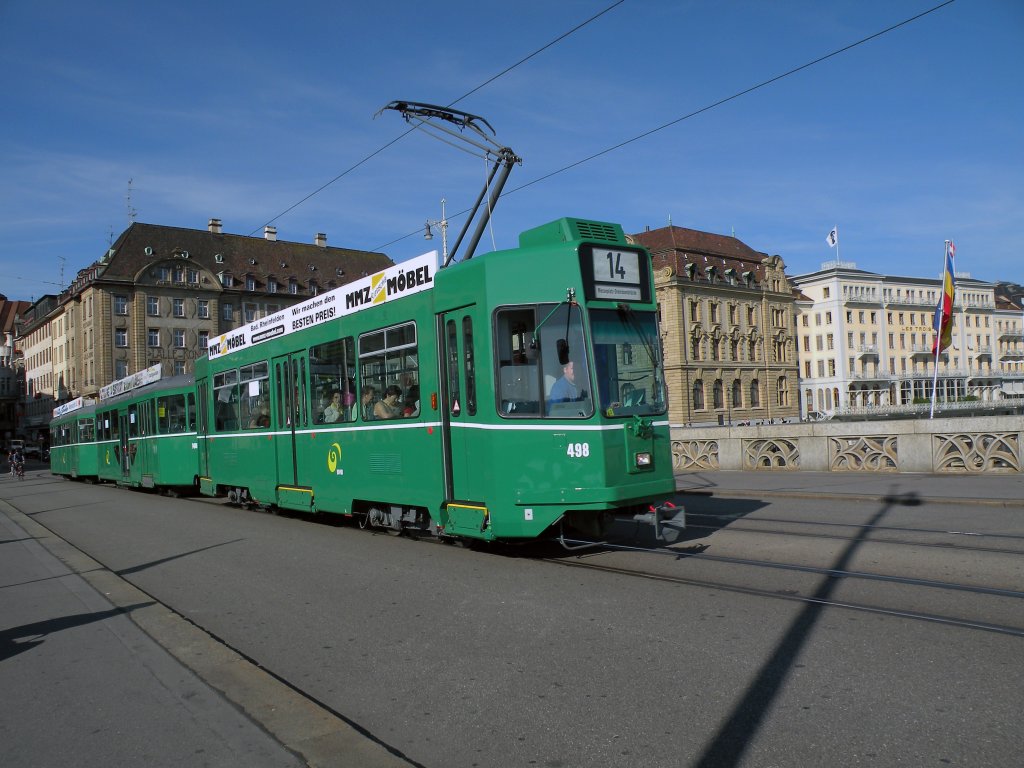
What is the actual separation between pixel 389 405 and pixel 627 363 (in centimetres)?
348

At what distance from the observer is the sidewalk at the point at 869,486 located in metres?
13.2

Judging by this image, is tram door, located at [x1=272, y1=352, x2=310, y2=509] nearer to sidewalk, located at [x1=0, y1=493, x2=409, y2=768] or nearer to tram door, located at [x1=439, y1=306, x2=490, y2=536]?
tram door, located at [x1=439, y1=306, x2=490, y2=536]

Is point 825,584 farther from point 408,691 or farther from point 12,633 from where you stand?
point 12,633

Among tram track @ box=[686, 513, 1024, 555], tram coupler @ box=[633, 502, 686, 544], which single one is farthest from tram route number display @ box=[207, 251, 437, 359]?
tram track @ box=[686, 513, 1024, 555]

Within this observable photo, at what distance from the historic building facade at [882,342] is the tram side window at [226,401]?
78538 mm

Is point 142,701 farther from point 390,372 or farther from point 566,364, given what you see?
point 390,372

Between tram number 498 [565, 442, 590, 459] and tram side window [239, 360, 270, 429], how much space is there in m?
8.08

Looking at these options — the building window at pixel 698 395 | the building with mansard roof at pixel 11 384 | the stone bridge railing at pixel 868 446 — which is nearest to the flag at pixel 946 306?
the stone bridge railing at pixel 868 446

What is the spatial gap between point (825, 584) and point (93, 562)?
8691 mm

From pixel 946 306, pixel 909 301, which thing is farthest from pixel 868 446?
pixel 909 301

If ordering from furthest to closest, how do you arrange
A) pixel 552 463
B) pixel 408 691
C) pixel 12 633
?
pixel 552 463 < pixel 12 633 < pixel 408 691

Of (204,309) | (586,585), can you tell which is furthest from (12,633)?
(204,309)

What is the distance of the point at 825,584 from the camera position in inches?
298

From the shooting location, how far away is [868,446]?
1892cm
